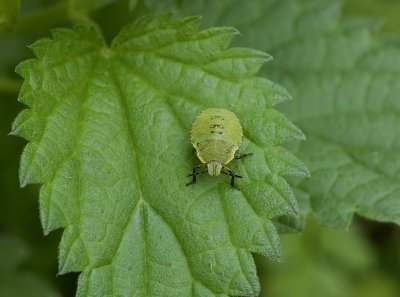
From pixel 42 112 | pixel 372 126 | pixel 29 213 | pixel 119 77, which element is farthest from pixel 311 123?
pixel 29 213

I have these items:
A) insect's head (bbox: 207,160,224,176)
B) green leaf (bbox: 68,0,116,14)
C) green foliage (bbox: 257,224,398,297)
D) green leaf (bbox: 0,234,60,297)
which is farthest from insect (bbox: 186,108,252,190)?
green foliage (bbox: 257,224,398,297)

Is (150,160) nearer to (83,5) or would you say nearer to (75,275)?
(83,5)

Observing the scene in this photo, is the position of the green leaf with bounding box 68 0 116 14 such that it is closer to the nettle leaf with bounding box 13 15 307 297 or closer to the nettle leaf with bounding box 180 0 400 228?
the nettle leaf with bounding box 13 15 307 297

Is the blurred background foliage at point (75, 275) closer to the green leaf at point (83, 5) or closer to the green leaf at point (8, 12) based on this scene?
the green leaf at point (83, 5)

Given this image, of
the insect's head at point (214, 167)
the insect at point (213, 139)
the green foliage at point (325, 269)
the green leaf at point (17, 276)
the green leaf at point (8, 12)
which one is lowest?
the green foliage at point (325, 269)

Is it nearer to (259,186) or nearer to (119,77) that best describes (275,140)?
(259,186)

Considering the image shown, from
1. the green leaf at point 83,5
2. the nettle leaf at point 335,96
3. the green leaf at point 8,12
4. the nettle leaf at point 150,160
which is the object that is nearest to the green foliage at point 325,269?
the nettle leaf at point 335,96

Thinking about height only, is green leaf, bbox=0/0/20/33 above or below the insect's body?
above
